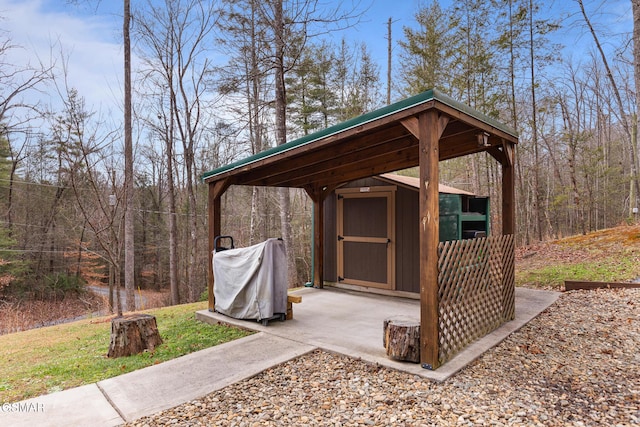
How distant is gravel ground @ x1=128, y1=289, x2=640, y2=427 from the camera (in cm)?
221

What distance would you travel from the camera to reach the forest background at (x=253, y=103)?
6891mm

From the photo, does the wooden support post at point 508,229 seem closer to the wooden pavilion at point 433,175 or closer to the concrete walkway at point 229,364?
the wooden pavilion at point 433,175

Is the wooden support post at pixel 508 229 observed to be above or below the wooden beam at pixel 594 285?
above

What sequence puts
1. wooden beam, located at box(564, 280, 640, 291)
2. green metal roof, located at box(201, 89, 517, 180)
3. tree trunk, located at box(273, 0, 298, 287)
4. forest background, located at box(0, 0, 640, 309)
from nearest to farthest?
green metal roof, located at box(201, 89, 517, 180), wooden beam, located at box(564, 280, 640, 291), forest background, located at box(0, 0, 640, 309), tree trunk, located at box(273, 0, 298, 287)

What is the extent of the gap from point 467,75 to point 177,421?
10991 mm

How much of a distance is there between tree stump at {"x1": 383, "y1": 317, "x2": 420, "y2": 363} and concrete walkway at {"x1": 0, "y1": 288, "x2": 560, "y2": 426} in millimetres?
66

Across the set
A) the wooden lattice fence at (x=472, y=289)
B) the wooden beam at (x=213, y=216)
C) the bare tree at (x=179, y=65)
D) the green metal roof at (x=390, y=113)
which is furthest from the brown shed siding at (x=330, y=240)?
the bare tree at (x=179, y=65)

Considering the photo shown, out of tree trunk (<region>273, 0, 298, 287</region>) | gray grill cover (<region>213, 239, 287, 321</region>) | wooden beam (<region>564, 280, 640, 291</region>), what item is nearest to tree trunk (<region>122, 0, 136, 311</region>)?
tree trunk (<region>273, 0, 298, 287</region>)

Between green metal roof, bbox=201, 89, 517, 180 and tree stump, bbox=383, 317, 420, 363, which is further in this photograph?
tree stump, bbox=383, 317, 420, 363

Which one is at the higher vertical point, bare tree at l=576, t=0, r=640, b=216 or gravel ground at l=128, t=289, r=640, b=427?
bare tree at l=576, t=0, r=640, b=216

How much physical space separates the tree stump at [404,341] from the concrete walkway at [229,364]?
7 cm

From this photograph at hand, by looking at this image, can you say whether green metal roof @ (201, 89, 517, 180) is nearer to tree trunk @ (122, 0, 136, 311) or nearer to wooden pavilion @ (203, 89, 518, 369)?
wooden pavilion @ (203, 89, 518, 369)

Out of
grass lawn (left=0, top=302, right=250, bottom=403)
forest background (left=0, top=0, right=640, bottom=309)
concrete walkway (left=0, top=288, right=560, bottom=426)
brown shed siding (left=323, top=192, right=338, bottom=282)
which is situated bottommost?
grass lawn (left=0, top=302, right=250, bottom=403)

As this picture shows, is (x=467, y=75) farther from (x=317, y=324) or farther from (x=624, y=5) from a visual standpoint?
(x=317, y=324)
